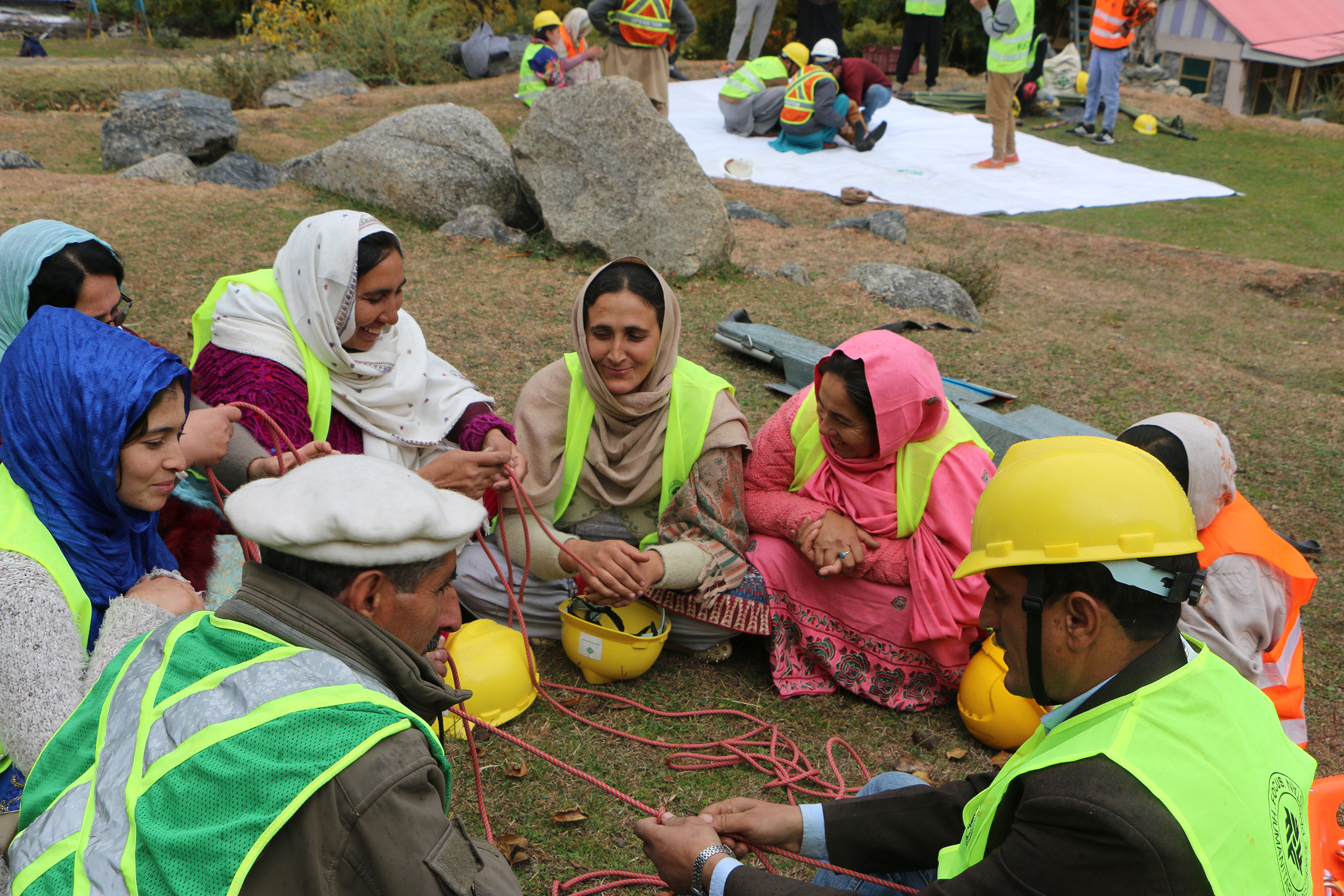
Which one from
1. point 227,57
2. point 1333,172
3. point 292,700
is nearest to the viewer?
point 292,700

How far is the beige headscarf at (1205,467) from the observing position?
284cm

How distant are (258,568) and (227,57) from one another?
1818 cm

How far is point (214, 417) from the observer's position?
9.45 ft

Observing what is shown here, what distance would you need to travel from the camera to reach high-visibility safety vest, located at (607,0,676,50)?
468 inches

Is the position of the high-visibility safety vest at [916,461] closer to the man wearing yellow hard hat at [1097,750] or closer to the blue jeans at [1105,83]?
the man wearing yellow hard hat at [1097,750]

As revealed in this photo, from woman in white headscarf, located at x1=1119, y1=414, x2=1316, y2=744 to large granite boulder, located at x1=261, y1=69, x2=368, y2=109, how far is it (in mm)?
13227

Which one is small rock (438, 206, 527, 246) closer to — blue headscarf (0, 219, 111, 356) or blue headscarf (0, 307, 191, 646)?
blue headscarf (0, 219, 111, 356)

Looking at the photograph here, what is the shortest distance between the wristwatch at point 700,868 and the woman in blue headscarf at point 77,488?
135cm

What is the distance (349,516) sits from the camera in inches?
57.7

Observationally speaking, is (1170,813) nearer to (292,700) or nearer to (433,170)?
(292,700)

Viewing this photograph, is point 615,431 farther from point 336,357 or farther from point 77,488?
point 77,488

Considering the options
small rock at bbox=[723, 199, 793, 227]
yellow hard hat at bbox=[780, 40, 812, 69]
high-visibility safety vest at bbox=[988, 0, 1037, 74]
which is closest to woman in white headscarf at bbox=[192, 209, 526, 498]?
small rock at bbox=[723, 199, 793, 227]

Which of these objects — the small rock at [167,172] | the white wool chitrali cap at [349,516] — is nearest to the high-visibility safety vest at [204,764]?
the white wool chitrali cap at [349,516]

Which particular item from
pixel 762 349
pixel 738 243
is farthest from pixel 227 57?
pixel 762 349
